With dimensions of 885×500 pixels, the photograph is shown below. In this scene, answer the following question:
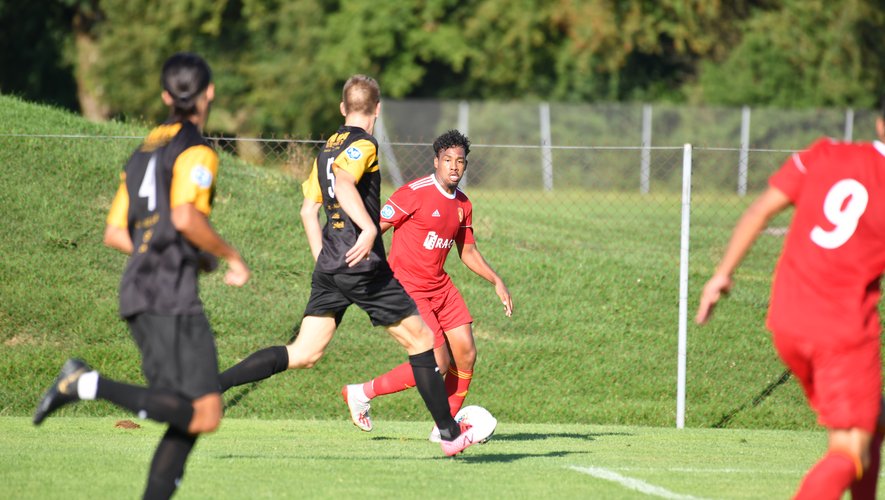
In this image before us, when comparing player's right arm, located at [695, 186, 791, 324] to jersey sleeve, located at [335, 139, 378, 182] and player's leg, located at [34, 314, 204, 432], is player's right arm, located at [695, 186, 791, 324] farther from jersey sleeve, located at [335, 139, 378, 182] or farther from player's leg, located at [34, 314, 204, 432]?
jersey sleeve, located at [335, 139, 378, 182]

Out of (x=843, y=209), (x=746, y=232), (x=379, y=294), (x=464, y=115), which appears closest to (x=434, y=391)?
(x=379, y=294)

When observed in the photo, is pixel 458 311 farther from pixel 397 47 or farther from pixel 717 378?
pixel 397 47

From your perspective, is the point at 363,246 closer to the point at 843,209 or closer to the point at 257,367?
the point at 257,367

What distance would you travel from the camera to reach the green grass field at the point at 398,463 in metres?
5.91

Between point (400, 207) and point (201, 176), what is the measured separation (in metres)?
3.50

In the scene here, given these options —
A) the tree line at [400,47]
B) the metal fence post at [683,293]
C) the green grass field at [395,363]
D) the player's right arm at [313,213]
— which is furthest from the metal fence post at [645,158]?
the player's right arm at [313,213]

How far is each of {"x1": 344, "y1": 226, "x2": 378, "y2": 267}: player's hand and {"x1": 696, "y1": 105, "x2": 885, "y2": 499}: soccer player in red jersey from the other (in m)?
2.32

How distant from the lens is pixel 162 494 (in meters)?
4.56

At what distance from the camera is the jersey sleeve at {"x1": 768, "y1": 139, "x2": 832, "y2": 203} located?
14.6 ft

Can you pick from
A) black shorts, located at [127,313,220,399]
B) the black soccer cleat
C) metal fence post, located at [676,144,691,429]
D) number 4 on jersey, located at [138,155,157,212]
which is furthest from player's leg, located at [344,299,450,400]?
number 4 on jersey, located at [138,155,157,212]

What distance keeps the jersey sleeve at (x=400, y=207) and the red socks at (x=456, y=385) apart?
1151 mm

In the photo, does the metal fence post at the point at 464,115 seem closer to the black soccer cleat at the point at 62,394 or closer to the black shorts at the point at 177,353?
the black soccer cleat at the point at 62,394

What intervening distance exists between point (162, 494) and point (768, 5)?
110ft

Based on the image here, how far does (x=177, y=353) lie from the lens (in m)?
4.61
